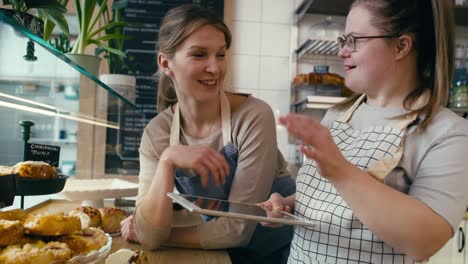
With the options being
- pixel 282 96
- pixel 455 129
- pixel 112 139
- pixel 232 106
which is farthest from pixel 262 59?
pixel 455 129

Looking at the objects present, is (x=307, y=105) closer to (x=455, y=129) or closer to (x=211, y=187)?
(x=211, y=187)

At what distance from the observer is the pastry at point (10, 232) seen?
0.53 meters

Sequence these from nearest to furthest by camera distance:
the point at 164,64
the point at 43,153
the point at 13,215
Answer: the point at 13,215, the point at 43,153, the point at 164,64

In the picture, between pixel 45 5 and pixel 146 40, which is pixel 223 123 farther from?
pixel 146 40

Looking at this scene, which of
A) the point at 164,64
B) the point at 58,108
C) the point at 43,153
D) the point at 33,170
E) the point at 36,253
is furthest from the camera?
the point at 164,64

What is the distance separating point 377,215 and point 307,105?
1576 mm

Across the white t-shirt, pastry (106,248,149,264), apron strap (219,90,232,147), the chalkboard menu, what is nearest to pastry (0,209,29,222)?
pastry (106,248,149,264)

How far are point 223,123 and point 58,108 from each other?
41 cm

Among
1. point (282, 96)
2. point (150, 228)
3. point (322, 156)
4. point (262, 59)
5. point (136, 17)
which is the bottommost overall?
point (150, 228)

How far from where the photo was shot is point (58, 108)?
0.99 m

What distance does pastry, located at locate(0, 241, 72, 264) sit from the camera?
0.49m

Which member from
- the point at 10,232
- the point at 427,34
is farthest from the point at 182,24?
the point at 10,232

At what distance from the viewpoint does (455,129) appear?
2.29ft

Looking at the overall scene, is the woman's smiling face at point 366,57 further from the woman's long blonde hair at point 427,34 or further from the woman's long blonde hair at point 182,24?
the woman's long blonde hair at point 182,24
